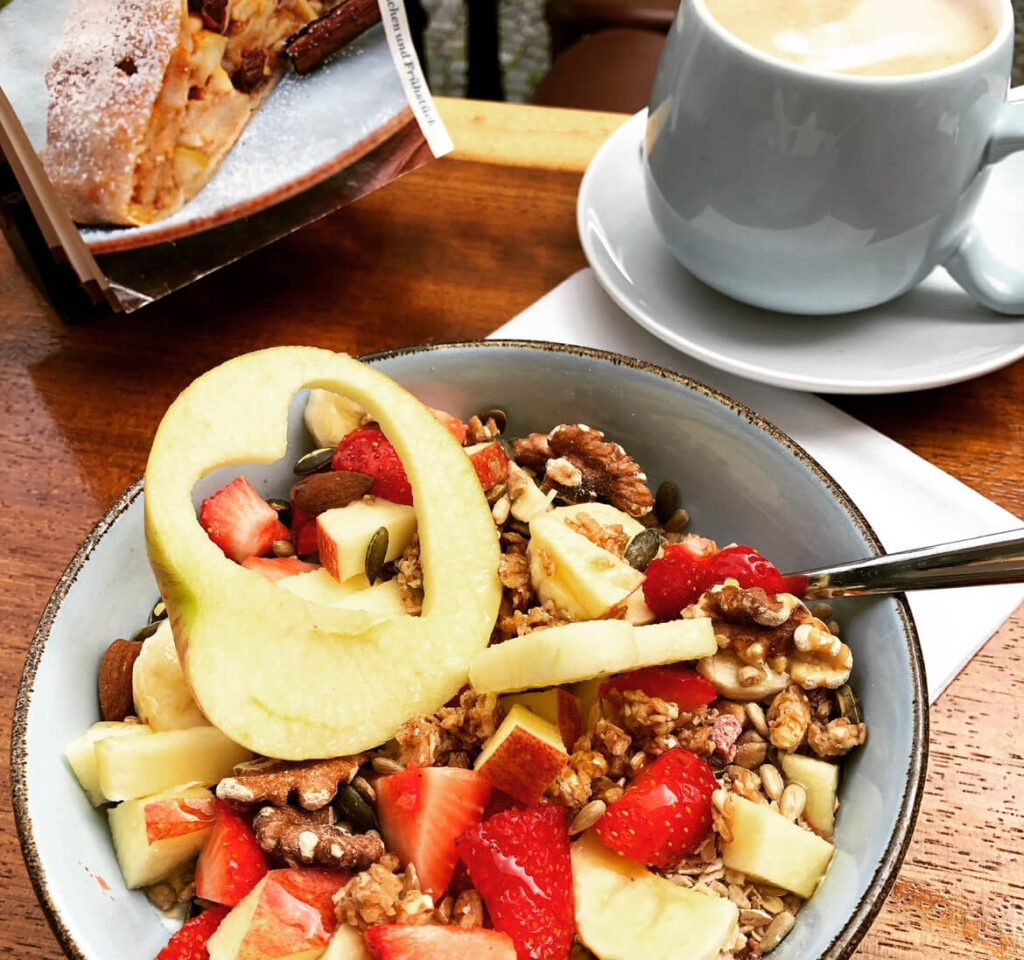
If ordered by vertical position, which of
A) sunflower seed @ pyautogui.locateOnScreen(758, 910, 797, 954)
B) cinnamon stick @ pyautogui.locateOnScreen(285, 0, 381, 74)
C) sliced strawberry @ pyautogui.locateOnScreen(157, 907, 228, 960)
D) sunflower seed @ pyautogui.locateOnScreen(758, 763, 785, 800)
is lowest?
sunflower seed @ pyautogui.locateOnScreen(758, 910, 797, 954)

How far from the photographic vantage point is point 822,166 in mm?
730

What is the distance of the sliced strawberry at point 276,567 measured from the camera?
630 mm

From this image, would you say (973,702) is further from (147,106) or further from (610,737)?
(147,106)

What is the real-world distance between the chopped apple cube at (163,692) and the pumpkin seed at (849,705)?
37 centimetres

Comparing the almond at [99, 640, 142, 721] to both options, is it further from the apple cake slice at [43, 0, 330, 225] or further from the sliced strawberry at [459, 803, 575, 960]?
the apple cake slice at [43, 0, 330, 225]

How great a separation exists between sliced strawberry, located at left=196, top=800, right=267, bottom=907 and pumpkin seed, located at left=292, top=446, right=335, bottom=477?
0.25 meters

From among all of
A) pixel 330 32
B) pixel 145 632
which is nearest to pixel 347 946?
pixel 145 632

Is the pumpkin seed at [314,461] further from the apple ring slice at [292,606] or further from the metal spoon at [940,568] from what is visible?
the metal spoon at [940,568]

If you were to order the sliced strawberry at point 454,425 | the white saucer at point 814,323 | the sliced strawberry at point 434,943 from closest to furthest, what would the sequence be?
1. the sliced strawberry at point 434,943
2. the sliced strawberry at point 454,425
3. the white saucer at point 814,323

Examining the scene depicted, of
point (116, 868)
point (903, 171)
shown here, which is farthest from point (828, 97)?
point (116, 868)

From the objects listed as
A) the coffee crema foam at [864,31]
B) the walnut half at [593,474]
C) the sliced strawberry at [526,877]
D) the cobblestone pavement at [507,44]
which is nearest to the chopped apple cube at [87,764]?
the sliced strawberry at [526,877]

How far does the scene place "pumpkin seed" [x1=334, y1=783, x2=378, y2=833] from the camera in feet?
1.81

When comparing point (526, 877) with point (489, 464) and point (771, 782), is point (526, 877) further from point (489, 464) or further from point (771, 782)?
point (489, 464)

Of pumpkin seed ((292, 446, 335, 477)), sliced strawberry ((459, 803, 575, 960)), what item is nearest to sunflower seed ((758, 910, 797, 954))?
sliced strawberry ((459, 803, 575, 960))
